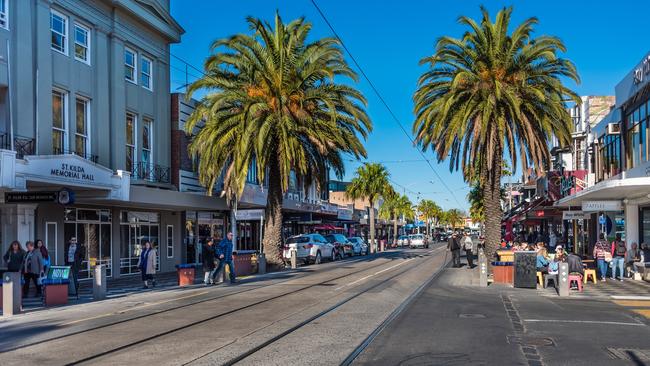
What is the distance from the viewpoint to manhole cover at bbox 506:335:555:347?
1081cm

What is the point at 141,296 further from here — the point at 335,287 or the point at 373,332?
the point at 373,332

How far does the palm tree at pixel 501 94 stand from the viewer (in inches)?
1024

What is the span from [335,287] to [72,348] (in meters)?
11.5

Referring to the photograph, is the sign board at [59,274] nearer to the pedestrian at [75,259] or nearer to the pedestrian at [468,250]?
the pedestrian at [75,259]

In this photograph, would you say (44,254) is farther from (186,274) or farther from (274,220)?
(274,220)

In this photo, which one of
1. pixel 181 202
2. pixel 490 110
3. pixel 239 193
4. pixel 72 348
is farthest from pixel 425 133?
pixel 72 348

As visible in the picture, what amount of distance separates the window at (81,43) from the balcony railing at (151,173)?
17.6 feet

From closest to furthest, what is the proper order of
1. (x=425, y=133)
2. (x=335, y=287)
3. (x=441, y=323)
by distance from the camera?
1. (x=441, y=323)
2. (x=335, y=287)
3. (x=425, y=133)

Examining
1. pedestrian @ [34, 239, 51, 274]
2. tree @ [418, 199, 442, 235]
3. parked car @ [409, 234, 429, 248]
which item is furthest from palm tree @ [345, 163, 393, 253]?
tree @ [418, 199, 442, 235]

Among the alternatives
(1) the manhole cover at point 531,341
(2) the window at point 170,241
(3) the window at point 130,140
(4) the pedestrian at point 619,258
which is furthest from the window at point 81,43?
(4) the pedestrian at point 619,258

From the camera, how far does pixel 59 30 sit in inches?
985

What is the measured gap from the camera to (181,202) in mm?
30234

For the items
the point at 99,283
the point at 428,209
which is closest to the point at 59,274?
the point at 99,283

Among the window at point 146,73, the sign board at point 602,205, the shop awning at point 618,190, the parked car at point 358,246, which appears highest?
the window at point 146,73
